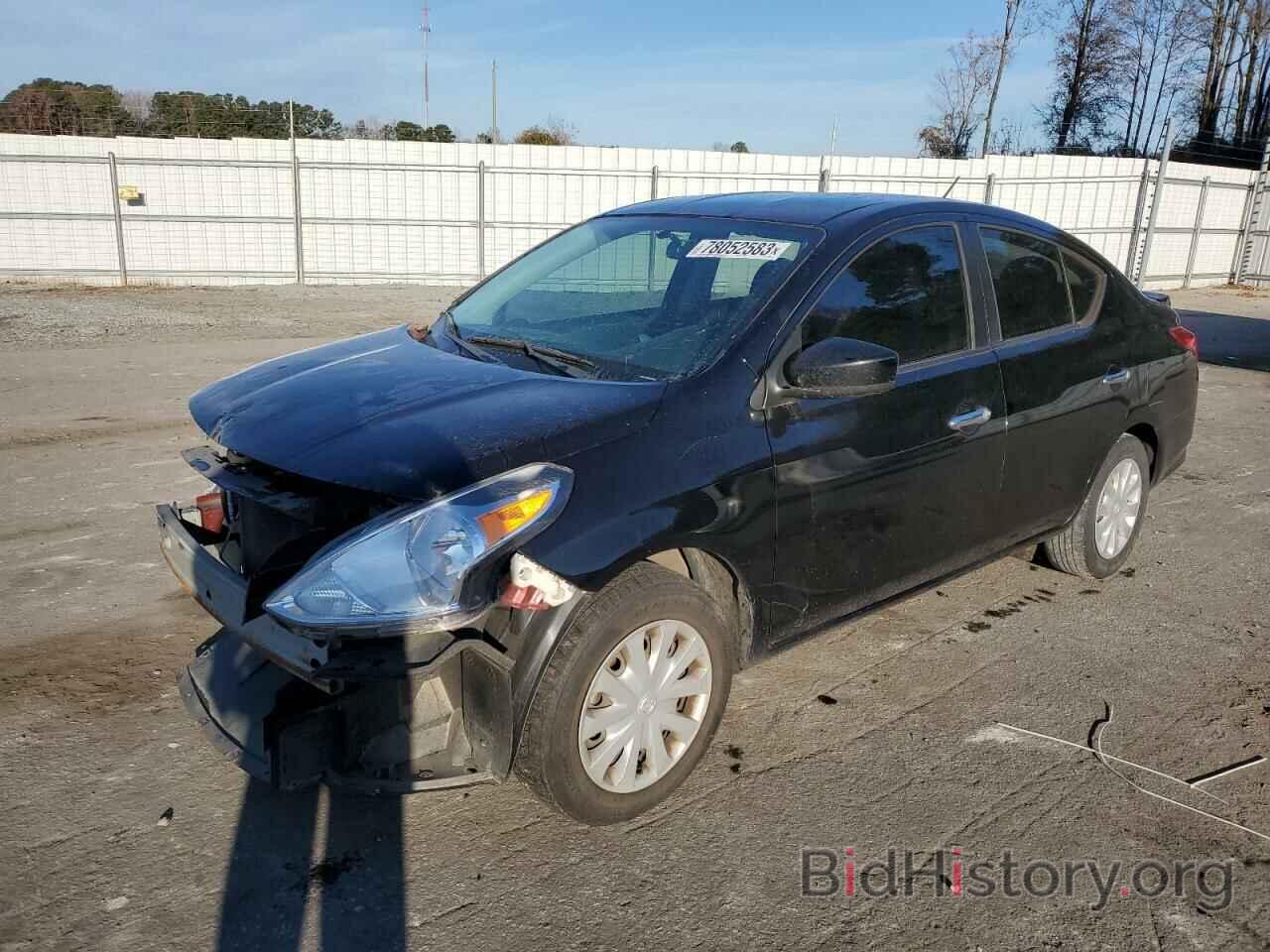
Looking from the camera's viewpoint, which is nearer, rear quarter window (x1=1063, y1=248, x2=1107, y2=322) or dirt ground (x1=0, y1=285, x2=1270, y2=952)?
dirt ground (x1=0, y1=285, x2=1270, y2=952)

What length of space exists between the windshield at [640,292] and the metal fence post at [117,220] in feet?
50.0

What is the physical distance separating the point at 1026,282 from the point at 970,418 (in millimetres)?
841

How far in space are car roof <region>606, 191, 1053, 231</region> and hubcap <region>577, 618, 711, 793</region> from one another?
1.62 meters

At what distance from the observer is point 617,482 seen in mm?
2617

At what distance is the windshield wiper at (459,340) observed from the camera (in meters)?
3.39

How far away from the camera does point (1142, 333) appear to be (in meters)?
4.59

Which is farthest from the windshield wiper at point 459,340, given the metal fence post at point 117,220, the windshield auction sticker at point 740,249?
the metal fence post at point 117,220

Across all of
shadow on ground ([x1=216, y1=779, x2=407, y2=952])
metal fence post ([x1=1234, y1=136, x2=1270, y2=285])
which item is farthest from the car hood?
metal fence post ([x1=1234, y1=136, x2=1270, y2=285])

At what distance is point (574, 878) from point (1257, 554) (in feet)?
14.4

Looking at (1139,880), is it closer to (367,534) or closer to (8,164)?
(367,534)

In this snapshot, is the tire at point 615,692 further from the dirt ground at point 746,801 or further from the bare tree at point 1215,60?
the bare tree at point 1215,60

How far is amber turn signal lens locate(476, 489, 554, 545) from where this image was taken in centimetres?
241

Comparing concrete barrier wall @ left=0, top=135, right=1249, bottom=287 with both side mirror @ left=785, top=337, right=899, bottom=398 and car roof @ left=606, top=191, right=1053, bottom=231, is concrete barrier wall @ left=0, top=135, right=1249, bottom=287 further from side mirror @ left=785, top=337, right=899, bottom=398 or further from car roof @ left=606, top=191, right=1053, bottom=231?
side mirror @ left=785, top=337, right=899, bottom=398

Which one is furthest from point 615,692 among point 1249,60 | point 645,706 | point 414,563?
point 1249,60
